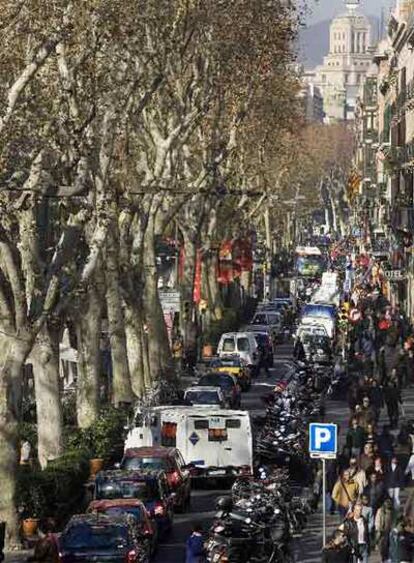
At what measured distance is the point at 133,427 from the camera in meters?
42.3

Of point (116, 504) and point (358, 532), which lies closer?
point (358, 532)

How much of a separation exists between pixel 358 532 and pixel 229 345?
1536 inches

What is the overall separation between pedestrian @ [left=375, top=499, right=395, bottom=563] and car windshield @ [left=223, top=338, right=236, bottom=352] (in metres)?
35.8

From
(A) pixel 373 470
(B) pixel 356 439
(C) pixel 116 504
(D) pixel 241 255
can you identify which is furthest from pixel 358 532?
(D) pixel 241 255

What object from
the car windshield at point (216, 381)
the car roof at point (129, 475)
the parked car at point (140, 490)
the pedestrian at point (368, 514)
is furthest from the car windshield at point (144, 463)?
the car windshield at point (216, 381)

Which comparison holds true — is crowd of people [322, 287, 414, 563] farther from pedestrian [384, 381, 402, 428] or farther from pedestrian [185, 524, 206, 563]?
pedestrian [185, 524, 206, 563]

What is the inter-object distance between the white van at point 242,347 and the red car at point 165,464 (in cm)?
3052

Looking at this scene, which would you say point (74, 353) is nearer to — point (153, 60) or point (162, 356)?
point (162, 356)

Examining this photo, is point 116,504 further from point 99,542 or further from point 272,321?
point 272,321

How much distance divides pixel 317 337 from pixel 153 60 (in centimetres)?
2380

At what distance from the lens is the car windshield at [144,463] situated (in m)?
36.2

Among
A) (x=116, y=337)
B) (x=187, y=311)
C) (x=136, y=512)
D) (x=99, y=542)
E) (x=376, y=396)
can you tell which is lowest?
(x=99, y=542)

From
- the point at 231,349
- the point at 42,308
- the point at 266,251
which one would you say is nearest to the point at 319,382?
the point at 231,349

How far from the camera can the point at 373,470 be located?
34.8 m
